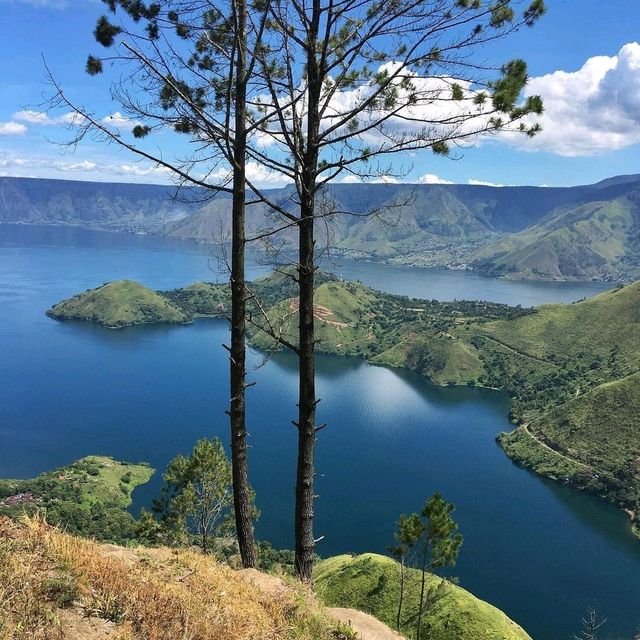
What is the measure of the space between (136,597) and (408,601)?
107 ft

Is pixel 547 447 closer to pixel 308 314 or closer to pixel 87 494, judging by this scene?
pixel 87 494

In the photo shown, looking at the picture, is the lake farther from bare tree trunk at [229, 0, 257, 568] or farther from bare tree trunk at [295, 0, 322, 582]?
bare tree trunk at [295, 0, 322, 582]

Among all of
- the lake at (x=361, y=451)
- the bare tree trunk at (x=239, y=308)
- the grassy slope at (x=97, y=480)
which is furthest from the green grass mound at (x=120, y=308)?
the bare tree trunk at (x=239, y=308)

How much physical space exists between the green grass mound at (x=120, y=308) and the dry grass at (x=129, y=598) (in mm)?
175683

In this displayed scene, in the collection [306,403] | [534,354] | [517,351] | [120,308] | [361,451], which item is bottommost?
[361,451]

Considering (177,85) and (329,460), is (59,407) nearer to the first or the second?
(329,460)

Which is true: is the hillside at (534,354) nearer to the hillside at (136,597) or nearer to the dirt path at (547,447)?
the dirt path at (547,447)

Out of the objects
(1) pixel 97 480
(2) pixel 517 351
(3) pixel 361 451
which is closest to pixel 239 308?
(1) pixel 97 480

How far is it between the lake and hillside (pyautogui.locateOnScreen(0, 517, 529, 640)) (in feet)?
90.5

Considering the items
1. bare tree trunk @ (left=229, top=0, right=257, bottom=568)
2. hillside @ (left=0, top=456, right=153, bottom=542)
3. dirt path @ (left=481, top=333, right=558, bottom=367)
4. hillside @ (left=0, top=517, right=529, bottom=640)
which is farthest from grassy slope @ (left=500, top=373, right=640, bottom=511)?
hillside @ (left=0, top=517, right=529, bottom=640)

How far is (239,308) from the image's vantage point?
8844 mm

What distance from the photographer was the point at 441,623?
98.1ft

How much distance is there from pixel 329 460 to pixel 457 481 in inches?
794

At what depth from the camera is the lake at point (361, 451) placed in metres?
57.4
